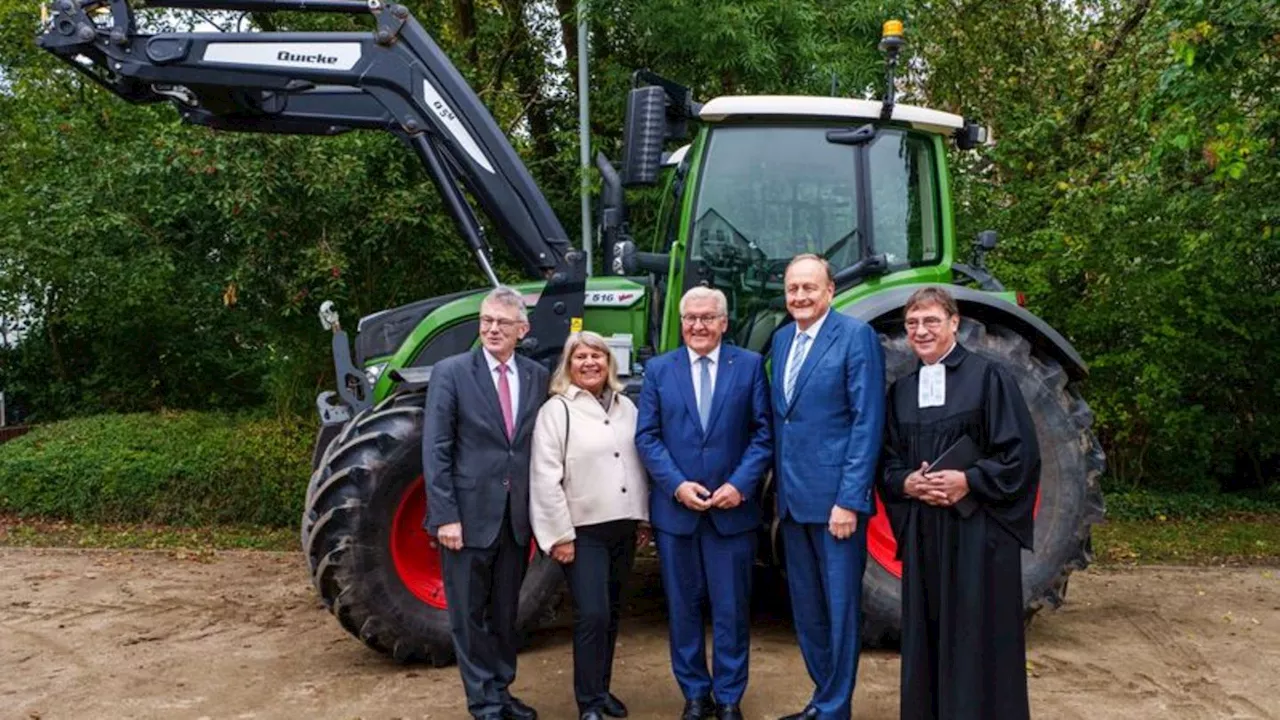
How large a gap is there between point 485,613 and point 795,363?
1527mm

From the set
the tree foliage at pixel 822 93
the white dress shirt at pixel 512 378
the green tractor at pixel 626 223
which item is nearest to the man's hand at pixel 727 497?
the white dress shirt at pixel 512 378

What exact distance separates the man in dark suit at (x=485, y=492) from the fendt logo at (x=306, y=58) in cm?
194

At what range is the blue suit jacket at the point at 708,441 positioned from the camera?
4609 millimetres

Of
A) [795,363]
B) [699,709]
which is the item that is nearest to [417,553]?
[699,709]

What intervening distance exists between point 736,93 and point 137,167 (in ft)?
15.1

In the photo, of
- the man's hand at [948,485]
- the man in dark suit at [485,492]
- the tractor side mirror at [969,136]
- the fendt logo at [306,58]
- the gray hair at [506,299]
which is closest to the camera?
the man's hand at [948,485]

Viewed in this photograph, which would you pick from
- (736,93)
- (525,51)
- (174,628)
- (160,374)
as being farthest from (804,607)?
(160,374)

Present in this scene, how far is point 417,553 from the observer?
5602 millimetres

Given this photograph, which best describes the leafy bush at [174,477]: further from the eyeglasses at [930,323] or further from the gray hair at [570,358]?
the eyeglasses at [930,323]

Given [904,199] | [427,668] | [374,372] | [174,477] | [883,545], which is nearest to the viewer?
[427,668]

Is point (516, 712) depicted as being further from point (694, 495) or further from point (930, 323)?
point (930, 323)

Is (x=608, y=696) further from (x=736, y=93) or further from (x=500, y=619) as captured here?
(x=736, y=93)

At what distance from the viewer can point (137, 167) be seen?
9.29 m

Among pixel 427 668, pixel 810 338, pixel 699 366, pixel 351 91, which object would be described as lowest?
pixel 427 668
